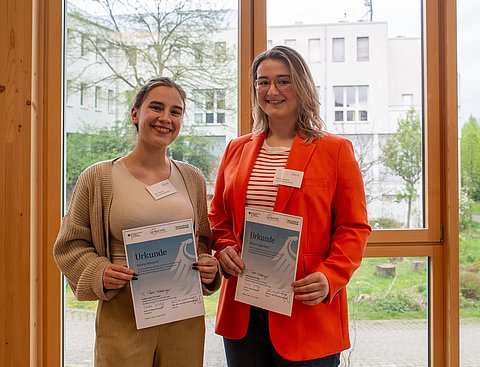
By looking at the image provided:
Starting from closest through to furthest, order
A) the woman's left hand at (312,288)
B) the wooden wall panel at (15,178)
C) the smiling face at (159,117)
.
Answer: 1. the woman's left hand at (312,288)
2. the smiling face at (159,117)
3. the wooden wall panel at (15,178)

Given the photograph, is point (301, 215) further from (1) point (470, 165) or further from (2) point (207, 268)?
(1) point (470, 165)

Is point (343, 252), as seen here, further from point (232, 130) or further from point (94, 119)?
point (94, 119)

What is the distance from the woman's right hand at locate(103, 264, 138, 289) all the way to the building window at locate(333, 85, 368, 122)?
1382 millimetres

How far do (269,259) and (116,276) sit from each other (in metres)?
0.47

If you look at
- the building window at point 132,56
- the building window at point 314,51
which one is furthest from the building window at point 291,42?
the building window at point 132,56

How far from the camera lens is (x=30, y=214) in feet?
6.95

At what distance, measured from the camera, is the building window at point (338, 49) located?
2.28 meters

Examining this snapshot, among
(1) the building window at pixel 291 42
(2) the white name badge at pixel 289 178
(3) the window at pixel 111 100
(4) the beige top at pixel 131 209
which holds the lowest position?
(4) the beige top at pixel 131 209

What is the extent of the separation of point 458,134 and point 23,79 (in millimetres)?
2131

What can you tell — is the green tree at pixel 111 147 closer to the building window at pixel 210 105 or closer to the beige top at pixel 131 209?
the building window at pixel 210 105

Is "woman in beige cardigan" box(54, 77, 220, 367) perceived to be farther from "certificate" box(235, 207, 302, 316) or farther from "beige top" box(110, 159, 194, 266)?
"certificate" box(235, 207, 302, 316)

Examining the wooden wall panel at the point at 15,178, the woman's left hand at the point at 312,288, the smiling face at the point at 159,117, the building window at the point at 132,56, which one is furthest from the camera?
the building window at the point at 132,56

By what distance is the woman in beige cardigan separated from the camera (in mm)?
1384

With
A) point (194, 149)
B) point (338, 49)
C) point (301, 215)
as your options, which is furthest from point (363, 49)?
point (301, 215)
